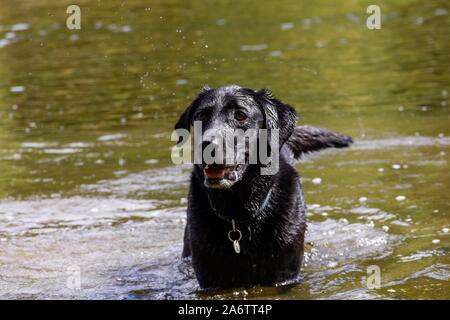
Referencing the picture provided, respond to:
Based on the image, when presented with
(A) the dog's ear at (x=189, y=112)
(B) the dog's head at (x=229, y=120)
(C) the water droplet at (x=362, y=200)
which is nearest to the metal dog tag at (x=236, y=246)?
(B) the dog's head at (x=229, y=120)

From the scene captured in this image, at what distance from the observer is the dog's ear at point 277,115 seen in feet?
19.4

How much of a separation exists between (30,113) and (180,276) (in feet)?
26.3

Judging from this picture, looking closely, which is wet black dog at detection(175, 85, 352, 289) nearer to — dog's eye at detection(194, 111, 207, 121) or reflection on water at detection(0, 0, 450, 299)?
dog's eye at detection(194, 111, 207, 121)

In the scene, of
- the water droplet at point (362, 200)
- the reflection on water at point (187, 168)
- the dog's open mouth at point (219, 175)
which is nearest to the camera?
the dog's open mouth at point (219, 175)

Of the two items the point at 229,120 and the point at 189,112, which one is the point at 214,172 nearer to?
the point at 229,120

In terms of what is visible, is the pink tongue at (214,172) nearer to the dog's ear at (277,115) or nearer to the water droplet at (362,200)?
the dog's ear at (277,115)

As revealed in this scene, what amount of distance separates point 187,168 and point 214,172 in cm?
457

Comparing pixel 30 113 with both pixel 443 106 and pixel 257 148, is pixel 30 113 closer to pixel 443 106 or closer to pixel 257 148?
pixel 443 106

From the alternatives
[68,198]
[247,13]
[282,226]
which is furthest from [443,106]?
[247,13]

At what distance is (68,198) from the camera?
8.98 m

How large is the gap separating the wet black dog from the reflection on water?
17 centimetres

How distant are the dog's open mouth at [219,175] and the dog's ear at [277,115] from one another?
602 millimetres

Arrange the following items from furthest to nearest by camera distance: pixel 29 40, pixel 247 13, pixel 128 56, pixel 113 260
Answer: pixel 247 13
pixel 29 40
pixel 128 56
pixel 113 260

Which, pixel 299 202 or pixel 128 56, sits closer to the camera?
pixel 299 202
